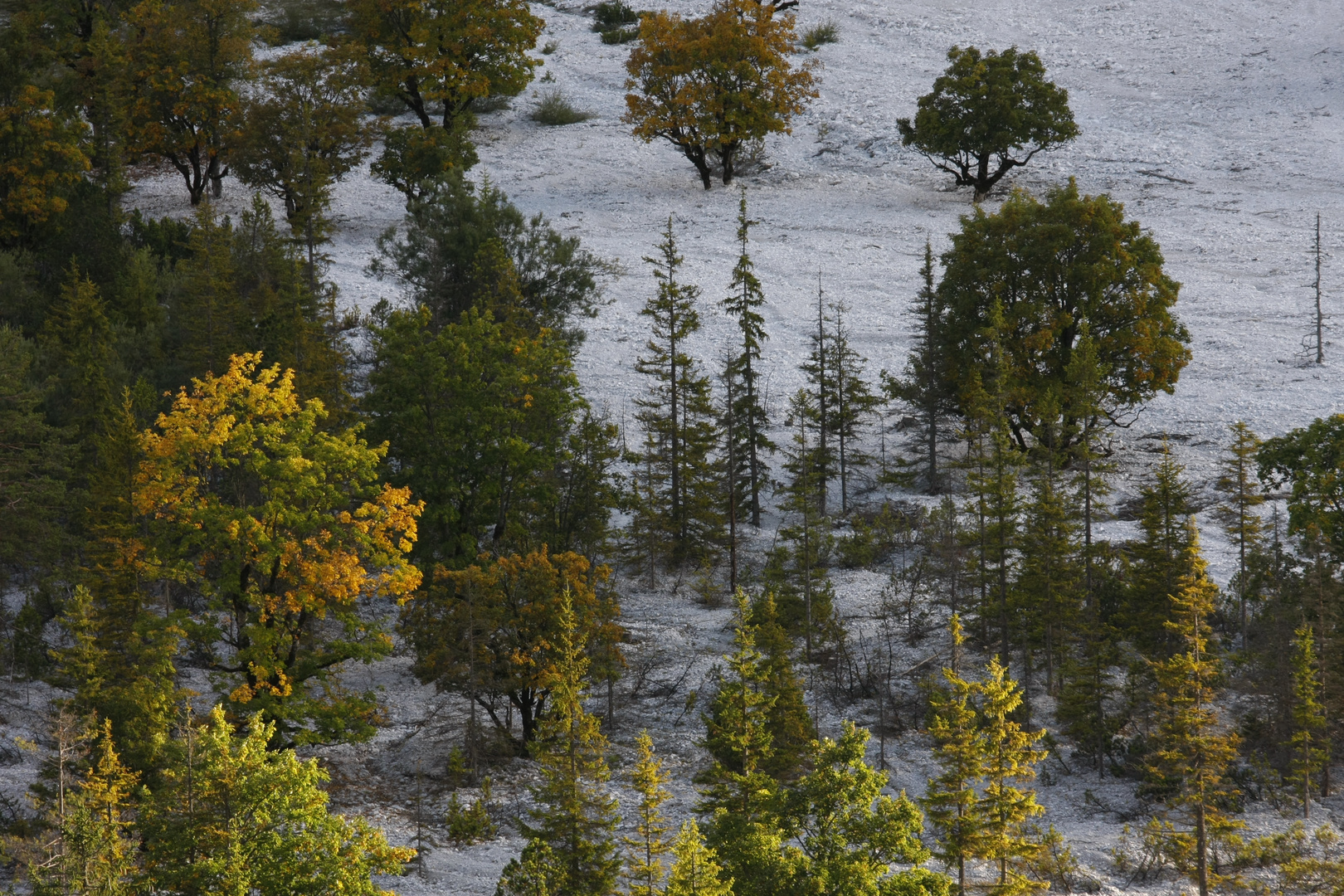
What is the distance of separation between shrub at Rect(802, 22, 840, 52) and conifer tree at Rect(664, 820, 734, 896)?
79.3 meters

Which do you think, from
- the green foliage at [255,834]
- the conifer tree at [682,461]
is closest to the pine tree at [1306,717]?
the conifer tree at [682,461]

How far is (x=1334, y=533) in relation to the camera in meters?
33.5

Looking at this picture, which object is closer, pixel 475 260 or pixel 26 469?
pixel 26 469

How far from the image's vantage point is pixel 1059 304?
152 ft

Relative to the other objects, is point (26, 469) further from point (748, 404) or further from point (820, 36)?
point (820, 36)

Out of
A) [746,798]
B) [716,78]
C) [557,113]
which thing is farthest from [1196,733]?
[557,113]

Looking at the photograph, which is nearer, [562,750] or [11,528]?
[562,750]

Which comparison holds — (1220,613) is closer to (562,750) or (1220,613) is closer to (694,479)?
(694,479)

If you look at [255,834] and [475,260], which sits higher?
[475,260]

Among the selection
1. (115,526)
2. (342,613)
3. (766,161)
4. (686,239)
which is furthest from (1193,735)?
(766,161)

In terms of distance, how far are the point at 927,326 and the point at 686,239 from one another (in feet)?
71.5

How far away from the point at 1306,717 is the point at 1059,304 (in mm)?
20726

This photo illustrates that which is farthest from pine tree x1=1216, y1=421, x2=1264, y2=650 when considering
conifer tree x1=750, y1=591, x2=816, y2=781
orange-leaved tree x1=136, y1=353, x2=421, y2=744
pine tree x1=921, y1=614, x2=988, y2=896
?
orange-leaved tree x1=136, y1=353, x2=421, y2=744

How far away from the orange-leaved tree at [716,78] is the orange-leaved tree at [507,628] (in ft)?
143
